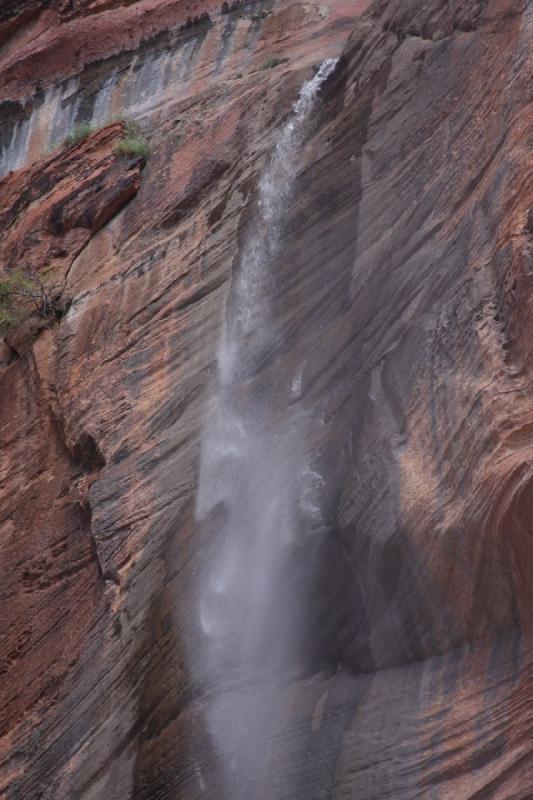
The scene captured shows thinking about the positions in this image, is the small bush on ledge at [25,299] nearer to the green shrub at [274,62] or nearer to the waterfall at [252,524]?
the waterfall at [252,524]

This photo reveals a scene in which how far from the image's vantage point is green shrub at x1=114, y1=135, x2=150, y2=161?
16828 millimetres

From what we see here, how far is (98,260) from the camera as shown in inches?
618

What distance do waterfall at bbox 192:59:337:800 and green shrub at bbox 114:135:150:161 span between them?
5.01 metres

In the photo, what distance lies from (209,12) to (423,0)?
10.5 m

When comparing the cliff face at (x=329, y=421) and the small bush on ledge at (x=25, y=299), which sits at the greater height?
the small bush on ledge at (x=25, y=299)

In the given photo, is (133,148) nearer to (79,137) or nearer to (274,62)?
(79,137)

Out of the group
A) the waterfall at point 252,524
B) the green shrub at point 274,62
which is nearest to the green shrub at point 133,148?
the green shrub at point 274,62

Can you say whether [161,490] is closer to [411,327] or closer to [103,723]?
[103,723]

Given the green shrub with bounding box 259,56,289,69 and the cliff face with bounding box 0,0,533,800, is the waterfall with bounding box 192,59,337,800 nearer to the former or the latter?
the cliff face with bounding box 0,0,533,800

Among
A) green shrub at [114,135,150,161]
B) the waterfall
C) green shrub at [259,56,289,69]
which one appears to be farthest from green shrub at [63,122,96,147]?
the waterfall

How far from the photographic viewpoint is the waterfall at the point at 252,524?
8953 mm

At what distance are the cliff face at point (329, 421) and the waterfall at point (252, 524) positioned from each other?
0.60 feet

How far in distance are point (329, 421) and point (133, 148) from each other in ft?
28.8

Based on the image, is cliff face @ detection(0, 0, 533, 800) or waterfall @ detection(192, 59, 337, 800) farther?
waterfall @ detection(192, 59, 337, 800)
